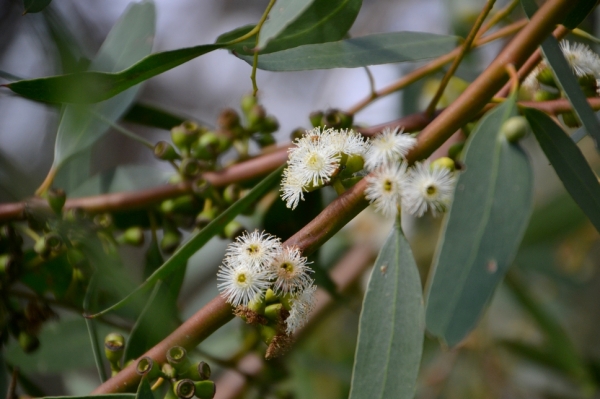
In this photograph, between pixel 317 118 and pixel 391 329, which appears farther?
→ pixel 317 118

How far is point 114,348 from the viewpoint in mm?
802

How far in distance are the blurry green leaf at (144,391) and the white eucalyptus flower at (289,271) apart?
190mm

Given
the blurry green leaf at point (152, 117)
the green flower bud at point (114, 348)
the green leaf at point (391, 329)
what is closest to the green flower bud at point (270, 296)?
the green leaf at point (391, 329)

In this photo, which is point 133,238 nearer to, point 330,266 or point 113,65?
point 113,65

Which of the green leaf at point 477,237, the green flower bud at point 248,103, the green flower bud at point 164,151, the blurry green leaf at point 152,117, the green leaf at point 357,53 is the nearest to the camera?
the green leaf at point 477,237

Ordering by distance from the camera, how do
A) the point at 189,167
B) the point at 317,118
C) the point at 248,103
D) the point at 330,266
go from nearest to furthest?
the point at 317,118
the point at 189,167
the point at 248,103
the point at 330,266

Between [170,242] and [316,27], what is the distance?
51cm

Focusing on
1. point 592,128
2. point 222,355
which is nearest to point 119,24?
point 592,128

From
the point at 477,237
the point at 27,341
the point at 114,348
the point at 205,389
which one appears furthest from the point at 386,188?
the point at 27,341

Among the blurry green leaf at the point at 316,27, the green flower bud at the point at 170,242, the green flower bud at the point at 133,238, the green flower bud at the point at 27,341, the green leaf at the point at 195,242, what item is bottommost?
the green leaf at the point at 195,242

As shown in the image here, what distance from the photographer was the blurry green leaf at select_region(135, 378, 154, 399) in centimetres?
66

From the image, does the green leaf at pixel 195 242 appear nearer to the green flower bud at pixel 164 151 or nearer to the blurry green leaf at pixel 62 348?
the green flower bud at pixel 164 151

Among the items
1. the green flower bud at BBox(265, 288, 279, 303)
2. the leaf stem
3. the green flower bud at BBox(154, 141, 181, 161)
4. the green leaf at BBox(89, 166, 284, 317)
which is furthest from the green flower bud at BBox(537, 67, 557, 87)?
the green flower bud at BBox(154, 141, 181, 161)

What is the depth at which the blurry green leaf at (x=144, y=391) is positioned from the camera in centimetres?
66
